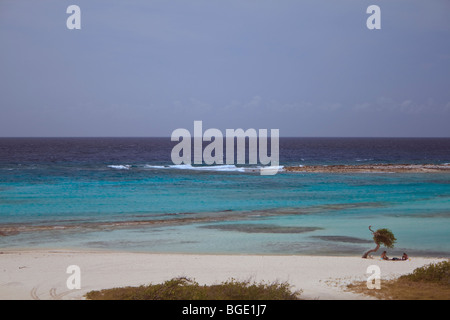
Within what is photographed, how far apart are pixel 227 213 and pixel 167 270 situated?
47.8 feet

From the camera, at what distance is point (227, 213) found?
2908 cm

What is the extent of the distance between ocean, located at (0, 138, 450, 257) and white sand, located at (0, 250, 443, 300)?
7.54ft

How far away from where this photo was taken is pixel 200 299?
33.0 feet

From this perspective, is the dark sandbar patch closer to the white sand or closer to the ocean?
the ocean

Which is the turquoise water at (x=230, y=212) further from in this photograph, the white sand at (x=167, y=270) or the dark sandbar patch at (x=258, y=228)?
the white sand at (x=167, y=270)

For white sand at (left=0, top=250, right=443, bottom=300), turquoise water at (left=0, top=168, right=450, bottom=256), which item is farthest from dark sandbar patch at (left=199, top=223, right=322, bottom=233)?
white sand at (left=0, top=250, right=443, bottom=300)

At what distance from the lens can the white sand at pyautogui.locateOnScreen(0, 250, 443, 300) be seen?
40.7 ft

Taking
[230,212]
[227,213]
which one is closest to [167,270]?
[227,213]

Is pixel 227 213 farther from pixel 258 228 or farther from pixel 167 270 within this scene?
pixel 167 270

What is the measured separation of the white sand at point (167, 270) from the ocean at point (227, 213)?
2.30 meters

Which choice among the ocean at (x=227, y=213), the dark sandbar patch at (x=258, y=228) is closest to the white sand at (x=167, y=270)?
the ocean at (x=227, y=213)

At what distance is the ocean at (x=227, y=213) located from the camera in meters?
20.1
